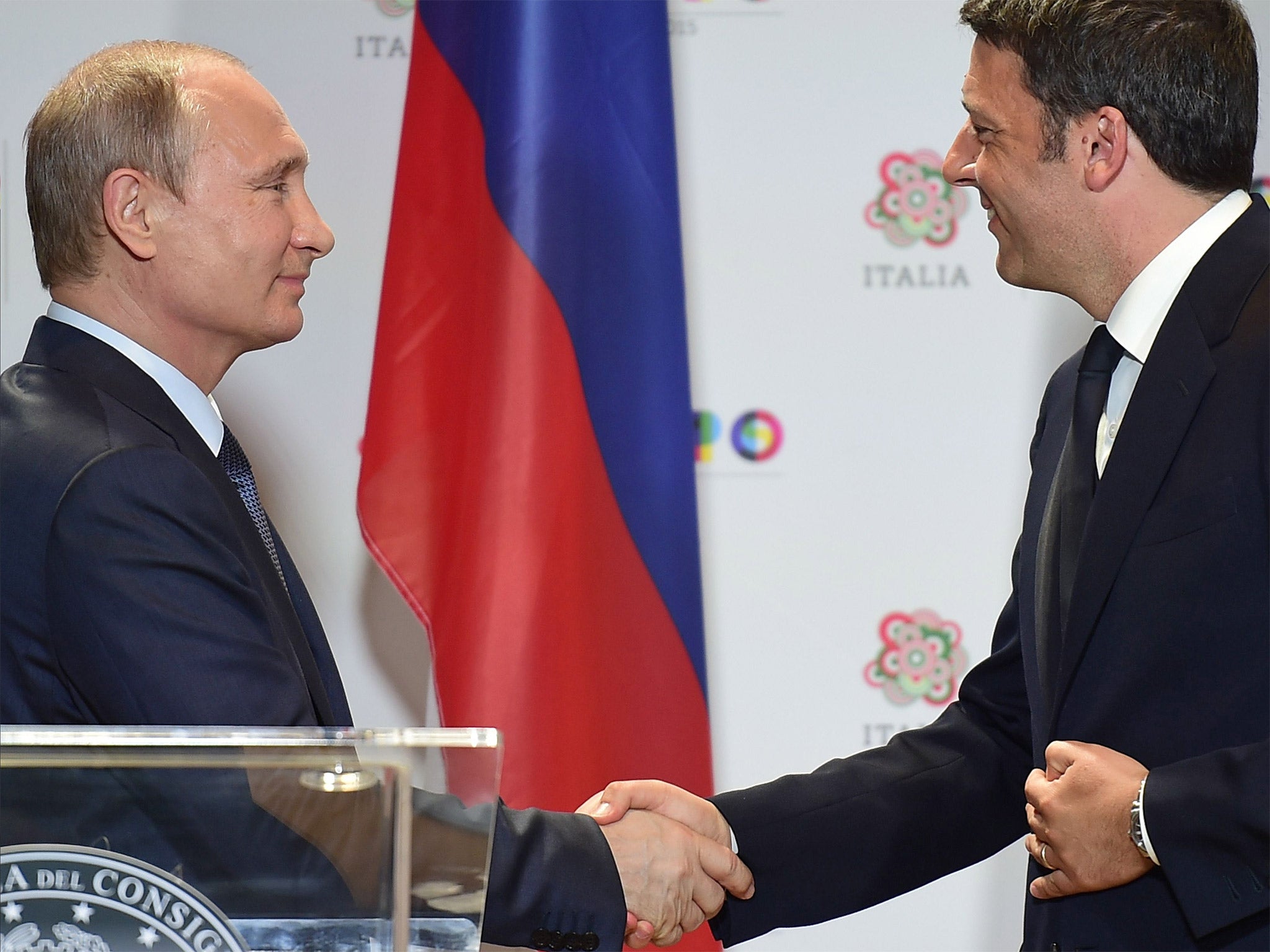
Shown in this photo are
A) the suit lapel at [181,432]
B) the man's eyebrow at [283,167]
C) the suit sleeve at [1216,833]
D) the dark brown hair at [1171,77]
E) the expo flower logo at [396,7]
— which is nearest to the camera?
the suit sleeve at [1216,833]

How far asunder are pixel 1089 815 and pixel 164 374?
1189 mm

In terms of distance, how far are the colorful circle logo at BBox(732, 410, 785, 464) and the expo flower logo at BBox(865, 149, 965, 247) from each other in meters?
0.45

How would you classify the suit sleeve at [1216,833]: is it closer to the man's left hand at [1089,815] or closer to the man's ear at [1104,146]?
the man's left hand at [1089,815]

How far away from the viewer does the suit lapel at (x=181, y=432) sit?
1.62 m

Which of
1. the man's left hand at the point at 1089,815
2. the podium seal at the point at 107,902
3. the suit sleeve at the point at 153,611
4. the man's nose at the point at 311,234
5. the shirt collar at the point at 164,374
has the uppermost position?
the man's nose at the point at 311,234

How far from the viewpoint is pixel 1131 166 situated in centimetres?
177

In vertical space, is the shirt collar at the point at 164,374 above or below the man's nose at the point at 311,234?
below

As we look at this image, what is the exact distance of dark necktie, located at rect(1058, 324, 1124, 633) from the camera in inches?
65.8

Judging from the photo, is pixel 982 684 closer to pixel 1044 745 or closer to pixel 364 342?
pixel 1044 745

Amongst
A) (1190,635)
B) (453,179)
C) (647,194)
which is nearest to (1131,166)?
(1190,635)

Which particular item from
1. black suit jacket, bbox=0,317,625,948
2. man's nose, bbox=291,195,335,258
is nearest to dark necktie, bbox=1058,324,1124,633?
black suit jacket, bbox=0,317,625,948

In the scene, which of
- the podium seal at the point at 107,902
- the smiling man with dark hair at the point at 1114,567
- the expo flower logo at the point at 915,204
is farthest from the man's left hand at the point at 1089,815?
the expo flower logo at the point at 915,204

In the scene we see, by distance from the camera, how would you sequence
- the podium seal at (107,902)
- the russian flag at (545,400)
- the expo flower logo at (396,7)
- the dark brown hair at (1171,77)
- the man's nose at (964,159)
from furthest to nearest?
1. the expo flower logo at (396,7)
2. the russian flag at (545,400)
3. the man's nose at (964,159)
4. the dark brown hair at (1171,77)
5. the podium seal at (107,902)

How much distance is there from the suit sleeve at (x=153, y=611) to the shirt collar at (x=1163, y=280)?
1049mm
